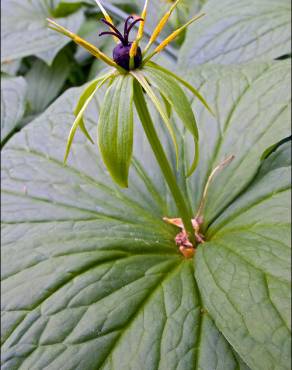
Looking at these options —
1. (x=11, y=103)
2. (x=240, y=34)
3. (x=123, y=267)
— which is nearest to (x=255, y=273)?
(x=123, y=267)

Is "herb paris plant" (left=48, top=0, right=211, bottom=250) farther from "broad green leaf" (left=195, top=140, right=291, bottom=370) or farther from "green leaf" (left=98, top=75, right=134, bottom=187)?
"broad green leaf" (left=195, top=140, right=291, bottom=370)

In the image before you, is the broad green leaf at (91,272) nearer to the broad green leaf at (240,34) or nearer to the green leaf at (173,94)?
the green leaf at (173,94)

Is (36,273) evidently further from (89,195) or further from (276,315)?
(276,315)

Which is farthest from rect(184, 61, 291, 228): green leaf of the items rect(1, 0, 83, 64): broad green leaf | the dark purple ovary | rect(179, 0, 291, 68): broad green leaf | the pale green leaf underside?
rect(1, 0, 83, 64): broad green leaf

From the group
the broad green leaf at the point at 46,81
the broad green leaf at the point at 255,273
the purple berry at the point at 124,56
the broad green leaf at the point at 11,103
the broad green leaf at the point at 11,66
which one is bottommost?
the broad green leaf at the point at 255,273

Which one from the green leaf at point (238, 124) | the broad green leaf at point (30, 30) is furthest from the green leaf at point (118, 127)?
the broad green leaf at point (30, 30)

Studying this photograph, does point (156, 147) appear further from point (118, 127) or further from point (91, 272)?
point (91, 272)

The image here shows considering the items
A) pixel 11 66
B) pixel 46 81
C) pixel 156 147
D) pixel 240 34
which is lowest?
pixel 156 147

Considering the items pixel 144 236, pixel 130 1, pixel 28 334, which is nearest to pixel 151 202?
pixel 144 236
